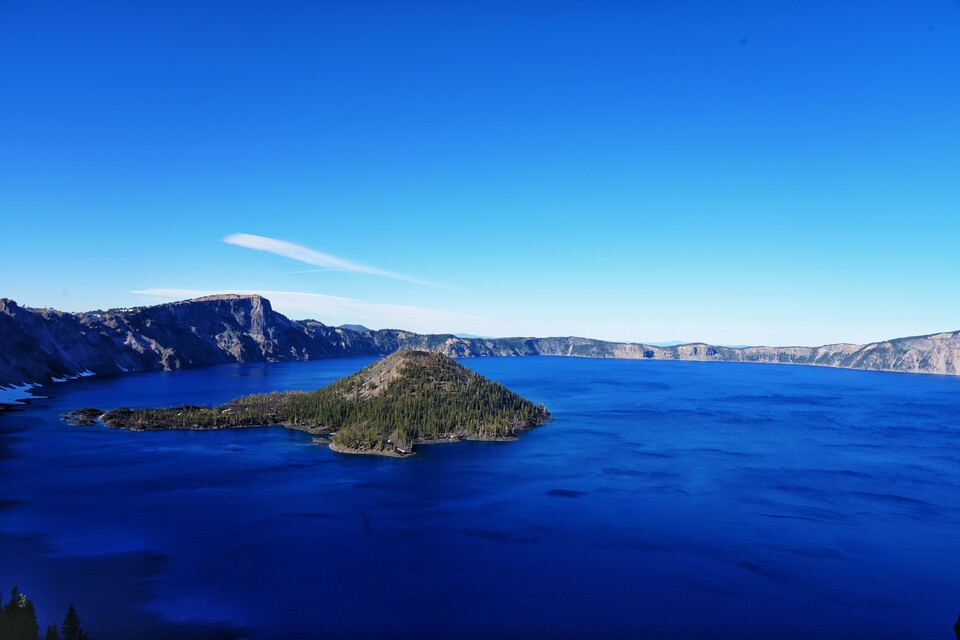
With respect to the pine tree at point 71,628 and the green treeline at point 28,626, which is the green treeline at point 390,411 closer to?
the green treeline at point 28,626

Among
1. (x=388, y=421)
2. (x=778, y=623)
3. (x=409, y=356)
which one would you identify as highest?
(x=409, y=356)

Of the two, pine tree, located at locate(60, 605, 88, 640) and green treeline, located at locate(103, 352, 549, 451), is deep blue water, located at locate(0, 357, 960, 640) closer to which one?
pine tree, located at locate(60, 605, 88, 640)

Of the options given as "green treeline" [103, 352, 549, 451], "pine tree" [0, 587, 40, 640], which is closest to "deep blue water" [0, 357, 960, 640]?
"pine tree" [0, 587, 40, 640]

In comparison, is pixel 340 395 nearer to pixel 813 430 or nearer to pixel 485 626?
pixel 485 626

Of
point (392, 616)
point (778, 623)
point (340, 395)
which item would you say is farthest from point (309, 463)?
point (778, 623)

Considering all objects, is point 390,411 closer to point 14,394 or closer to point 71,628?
point 71,628

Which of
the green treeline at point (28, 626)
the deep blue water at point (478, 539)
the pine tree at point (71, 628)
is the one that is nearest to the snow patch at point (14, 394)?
the deep blue water at point (478, 539)

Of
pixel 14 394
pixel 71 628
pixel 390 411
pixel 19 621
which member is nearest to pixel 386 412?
pixel 390 411
